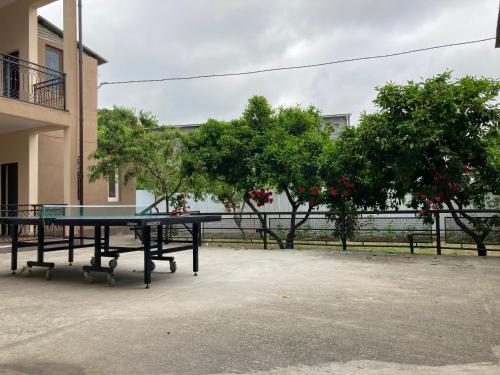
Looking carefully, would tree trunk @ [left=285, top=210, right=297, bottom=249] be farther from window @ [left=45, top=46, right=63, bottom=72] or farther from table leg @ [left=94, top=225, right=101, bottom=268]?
window @ [left=45, top=46, right=63, bottom=72]

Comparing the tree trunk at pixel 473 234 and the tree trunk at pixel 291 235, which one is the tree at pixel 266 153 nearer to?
the tree trunk at pixel 291 235

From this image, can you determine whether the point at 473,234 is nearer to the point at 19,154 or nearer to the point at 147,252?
the point at 147,252

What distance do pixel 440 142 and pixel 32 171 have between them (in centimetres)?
1053

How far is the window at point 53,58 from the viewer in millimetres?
15398

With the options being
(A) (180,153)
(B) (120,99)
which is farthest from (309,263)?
(B) (120,99)

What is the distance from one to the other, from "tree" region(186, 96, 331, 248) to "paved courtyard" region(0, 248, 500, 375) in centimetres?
483

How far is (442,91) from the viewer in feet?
30.7

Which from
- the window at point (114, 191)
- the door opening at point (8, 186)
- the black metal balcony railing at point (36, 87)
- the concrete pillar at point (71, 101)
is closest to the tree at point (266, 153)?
A: the concrete pillar at point (71, 101)

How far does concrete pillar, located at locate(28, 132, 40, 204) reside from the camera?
12500 mm

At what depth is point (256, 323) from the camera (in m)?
4.29

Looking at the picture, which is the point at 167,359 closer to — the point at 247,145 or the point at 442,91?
the point at 442,91

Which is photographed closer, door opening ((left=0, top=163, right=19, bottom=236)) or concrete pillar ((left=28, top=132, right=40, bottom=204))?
concrete pillar ((left=28, top=132, right=40, bottom=204))

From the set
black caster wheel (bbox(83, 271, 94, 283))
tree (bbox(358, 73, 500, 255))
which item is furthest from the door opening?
tree (bbox(358, 73, 500, 255))

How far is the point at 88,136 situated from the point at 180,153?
328 centimetres
